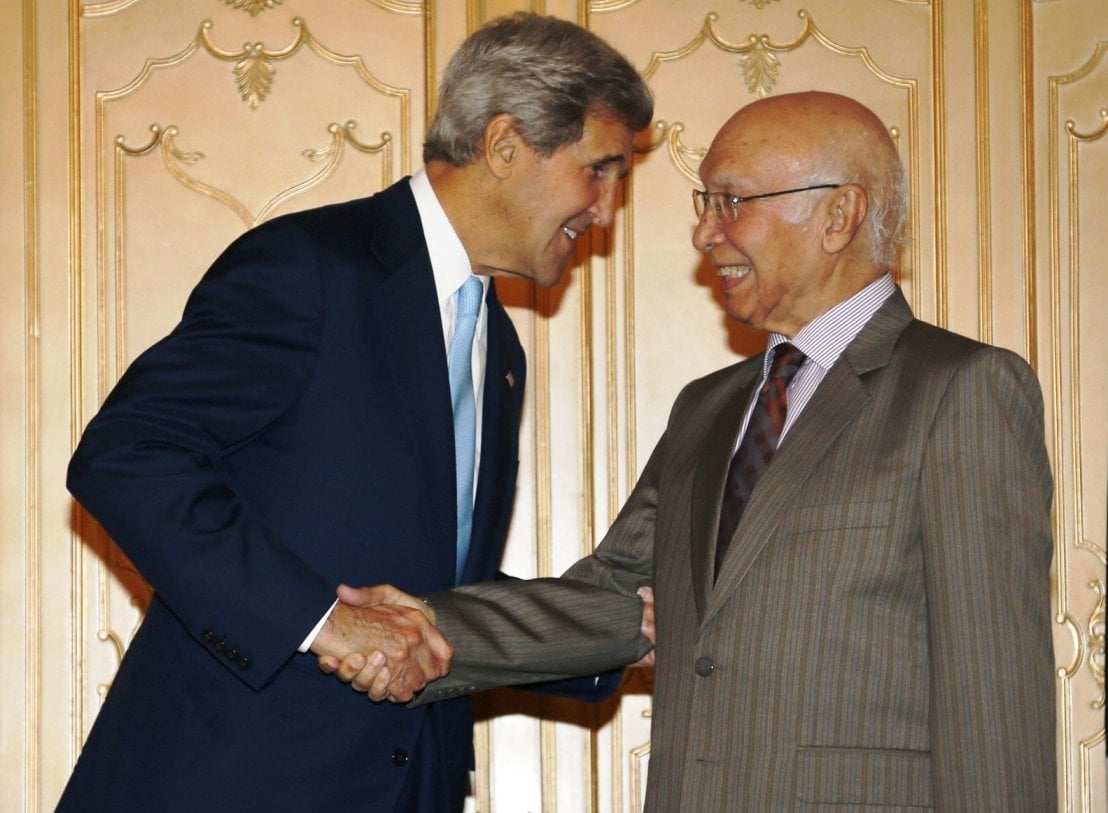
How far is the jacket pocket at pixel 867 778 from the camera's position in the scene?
7.18 ft

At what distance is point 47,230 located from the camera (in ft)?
12.2

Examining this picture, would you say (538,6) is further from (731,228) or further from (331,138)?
(731,228)

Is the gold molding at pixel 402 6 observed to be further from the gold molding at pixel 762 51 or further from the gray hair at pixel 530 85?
the gray hair at pixel 530 85

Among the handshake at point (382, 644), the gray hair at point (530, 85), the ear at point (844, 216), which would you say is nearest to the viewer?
the handshake at point (382, 644)

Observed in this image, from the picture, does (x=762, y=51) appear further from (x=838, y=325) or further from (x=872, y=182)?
(x=838, y=325)

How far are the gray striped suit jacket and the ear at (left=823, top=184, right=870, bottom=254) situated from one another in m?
0.18

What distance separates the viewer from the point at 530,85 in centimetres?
267

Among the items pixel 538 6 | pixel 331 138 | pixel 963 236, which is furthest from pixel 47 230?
pixel 963 236

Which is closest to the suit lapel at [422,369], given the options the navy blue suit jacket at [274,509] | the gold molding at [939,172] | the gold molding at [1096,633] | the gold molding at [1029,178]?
the navy blue suit jacket at [274,509]

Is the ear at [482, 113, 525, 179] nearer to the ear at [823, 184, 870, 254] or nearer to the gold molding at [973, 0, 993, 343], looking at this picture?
the ear at [823, 184, 870, 254]

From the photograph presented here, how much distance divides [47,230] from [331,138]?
2.54 ft

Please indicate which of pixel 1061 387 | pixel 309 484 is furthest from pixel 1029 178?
pixel 309 484

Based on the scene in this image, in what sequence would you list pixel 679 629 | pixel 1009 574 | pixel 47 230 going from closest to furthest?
pixel 1009 574 → pixel 679 629 → pixel 47 230

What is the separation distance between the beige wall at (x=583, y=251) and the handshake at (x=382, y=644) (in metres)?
1.27
